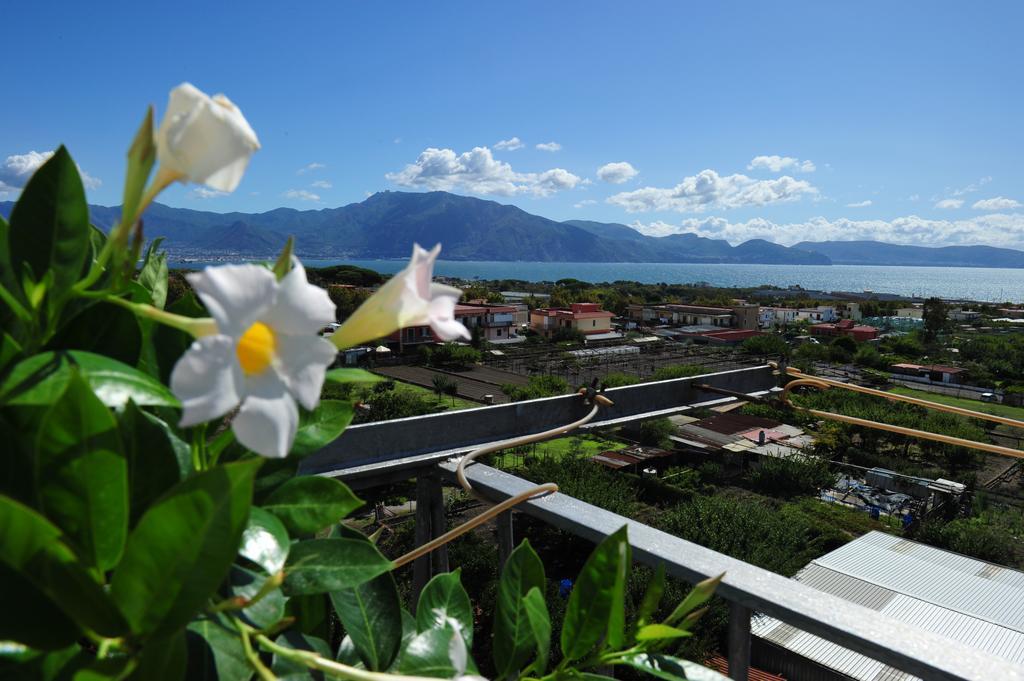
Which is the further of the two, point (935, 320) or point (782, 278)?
point (782, 278)

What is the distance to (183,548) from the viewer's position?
0.17m

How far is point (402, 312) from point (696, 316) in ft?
147

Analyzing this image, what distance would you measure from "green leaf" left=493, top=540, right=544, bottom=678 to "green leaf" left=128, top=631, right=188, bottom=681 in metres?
0.19

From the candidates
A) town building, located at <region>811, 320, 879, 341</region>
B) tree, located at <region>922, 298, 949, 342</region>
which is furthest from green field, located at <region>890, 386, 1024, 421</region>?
tree, located at <region>922, 298, 949, 342</region>

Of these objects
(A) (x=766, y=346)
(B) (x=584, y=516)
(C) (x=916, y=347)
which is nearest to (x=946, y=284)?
(C) (x=916, y=347)

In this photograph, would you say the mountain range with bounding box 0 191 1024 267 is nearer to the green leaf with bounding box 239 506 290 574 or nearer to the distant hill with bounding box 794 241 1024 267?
the distant hill with bounding box 794 241 1024 267

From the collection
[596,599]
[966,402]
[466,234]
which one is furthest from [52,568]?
[466,234]

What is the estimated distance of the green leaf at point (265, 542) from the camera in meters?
0.25

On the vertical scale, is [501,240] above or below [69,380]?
above

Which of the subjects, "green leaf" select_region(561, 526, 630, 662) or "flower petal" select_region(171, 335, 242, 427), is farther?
"green leaf" select_region(561, 526, 630, 662)

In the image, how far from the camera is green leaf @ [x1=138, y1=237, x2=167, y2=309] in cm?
38

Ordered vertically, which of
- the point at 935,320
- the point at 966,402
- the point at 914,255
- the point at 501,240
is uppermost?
the point at 501,240

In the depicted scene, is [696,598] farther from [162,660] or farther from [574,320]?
[574,320]

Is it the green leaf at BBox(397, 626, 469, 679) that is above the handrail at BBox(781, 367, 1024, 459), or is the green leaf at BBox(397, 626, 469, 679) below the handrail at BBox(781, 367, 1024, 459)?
above
